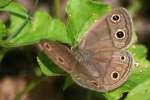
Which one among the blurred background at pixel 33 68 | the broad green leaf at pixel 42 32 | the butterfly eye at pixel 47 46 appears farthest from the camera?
the blurred background at pixel 33 68

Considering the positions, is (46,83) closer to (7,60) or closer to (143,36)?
(7,60)

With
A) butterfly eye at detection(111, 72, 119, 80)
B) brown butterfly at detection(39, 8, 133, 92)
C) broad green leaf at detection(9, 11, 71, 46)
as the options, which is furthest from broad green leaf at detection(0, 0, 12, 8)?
butterfly eye at detection(111, 72, 119, 80)

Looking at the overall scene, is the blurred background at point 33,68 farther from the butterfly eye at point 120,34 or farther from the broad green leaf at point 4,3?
the butterfly eye at point 120,34

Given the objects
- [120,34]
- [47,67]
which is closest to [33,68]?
[47,67]

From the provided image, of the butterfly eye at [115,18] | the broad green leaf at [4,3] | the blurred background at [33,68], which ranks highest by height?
the broad green leaf at [4,3]

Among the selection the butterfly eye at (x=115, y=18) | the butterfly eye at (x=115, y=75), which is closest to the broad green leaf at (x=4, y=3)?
the butterfly eye at (x=115, y=18)

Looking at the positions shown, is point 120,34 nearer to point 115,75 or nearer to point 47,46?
point 115,75
